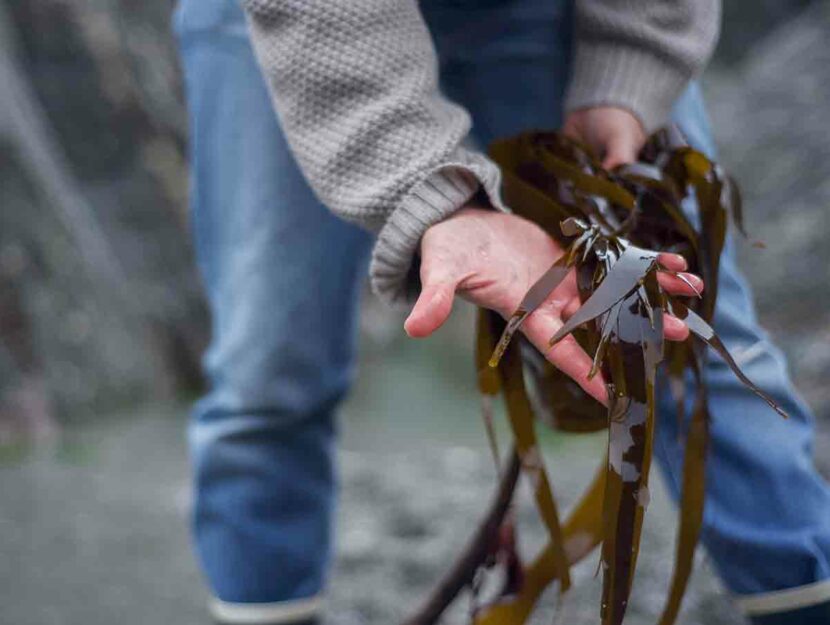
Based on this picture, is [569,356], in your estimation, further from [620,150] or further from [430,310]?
[620,150]

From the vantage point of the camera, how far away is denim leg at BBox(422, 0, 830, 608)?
98 centimetres

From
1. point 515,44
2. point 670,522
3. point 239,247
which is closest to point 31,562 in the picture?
point 239,247

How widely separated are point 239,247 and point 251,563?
0.41 metres

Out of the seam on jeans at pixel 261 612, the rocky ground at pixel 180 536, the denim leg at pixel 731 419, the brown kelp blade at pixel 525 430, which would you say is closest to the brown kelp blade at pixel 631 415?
the brown kelp blade at pixel 525 430

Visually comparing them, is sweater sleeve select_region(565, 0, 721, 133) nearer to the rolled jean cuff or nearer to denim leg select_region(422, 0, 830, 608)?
denim leg select_region(422, 0, 830, 608)

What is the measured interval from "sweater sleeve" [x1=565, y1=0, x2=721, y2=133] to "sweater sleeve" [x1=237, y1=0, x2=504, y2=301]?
24 centimetres

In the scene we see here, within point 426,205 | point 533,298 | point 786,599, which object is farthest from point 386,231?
point 786,599

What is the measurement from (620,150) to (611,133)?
0.12 feet

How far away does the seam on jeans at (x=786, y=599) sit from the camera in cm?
96

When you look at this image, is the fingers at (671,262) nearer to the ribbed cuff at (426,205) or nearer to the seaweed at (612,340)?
the seaweed at (612,340)

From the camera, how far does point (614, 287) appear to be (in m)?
0.73

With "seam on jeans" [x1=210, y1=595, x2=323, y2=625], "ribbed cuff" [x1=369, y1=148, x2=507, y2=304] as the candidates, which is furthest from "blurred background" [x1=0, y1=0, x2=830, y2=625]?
"ribbed cuff" [x1=369, y1=148, x2=507, y2=304]

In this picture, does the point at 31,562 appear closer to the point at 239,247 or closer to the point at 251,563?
the point at 251,563

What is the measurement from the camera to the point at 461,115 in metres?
0.92
